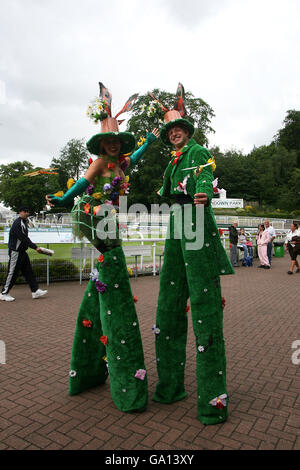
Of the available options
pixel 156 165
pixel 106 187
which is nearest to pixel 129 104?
pixel 106 187

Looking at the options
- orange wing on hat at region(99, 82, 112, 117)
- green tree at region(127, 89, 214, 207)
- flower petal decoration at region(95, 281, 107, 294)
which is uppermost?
green tree at region(127, 89, 214, 207)

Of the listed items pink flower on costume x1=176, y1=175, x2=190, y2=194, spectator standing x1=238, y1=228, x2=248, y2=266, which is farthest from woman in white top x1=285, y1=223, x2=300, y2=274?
pink flower on costume x1=176, y1=175, x2=190, y2=194

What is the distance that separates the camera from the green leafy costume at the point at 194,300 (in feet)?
9.63

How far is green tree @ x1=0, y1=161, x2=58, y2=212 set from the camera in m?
34.8

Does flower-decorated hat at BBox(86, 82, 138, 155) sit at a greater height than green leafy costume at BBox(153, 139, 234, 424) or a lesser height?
greater

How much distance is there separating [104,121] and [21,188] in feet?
132

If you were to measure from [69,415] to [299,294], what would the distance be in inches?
274

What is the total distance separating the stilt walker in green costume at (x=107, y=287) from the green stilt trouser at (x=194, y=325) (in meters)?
0.26

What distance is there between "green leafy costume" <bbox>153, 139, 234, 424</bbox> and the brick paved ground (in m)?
0.20

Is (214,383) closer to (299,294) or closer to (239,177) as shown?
(299,294)

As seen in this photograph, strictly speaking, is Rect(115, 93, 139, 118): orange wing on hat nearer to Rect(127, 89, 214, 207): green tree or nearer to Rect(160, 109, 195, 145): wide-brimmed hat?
Rect(160, 109, 195, 145): wide-brimmed hat

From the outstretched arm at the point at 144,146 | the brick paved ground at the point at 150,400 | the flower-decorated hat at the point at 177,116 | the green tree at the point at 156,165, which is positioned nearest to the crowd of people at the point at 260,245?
the brick paved ground at the point at 150,400

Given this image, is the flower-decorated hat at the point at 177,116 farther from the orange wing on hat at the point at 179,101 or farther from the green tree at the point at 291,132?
the green tree at the point at 291,132

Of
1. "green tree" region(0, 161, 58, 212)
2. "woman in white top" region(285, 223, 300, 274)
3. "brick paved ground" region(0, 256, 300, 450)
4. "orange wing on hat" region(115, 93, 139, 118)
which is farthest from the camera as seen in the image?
"green tree" region(0, 161, 58, 212)
